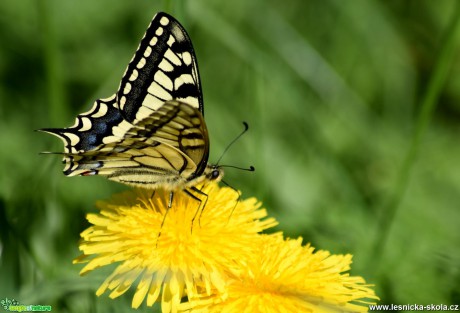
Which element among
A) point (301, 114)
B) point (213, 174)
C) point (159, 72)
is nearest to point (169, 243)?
point (213, 174)

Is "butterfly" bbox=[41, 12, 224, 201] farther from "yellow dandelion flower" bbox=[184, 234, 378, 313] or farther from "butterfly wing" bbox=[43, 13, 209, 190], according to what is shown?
"yellow dandelion flower" bbox=[184, 234, 378, 313]

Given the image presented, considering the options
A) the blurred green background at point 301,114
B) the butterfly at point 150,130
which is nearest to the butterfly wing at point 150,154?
the butterfly at point 150,130

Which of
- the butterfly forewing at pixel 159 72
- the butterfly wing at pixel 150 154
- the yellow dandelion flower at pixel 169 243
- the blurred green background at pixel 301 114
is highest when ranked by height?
the blurred green background at pixel 301 114

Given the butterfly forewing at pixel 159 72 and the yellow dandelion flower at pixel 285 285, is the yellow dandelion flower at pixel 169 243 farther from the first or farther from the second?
the butterfly forewing at pixel 159 72

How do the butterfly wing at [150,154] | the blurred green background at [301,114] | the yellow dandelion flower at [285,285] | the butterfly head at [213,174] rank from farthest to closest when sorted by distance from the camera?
the blurred green background at [301,114] → the butterfly head at [213,174] → the butterfly wing at [150,154] → the yellow dandelion flower at [285,285]

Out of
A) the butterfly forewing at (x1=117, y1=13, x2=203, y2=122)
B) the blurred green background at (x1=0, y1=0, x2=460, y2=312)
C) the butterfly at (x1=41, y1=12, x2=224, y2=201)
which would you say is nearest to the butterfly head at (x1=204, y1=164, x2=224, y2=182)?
the butterfly at (x1=41, y1=12, x2=224, y2=201)

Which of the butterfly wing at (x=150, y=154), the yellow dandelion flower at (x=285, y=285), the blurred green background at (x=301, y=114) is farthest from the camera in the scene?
the blurred green background at (x=301, y=114)

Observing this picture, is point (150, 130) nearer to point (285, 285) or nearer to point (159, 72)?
point (159, 72)
